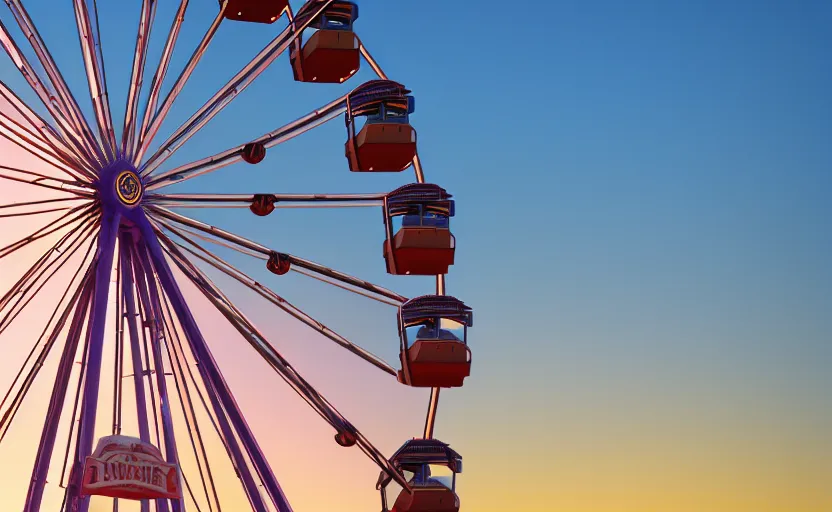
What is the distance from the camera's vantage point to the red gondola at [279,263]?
79.8ft

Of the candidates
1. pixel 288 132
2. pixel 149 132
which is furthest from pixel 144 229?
pixel 288 132

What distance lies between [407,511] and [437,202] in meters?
5.49

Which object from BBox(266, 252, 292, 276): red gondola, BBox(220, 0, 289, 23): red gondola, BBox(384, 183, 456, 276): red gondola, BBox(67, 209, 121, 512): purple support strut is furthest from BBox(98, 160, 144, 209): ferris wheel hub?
BBox(384, 183, 456, 276): red gondola

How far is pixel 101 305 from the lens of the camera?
2044 centimetres

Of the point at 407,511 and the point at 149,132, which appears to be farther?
the point at 407,511

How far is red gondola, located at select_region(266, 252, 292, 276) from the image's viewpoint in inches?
958

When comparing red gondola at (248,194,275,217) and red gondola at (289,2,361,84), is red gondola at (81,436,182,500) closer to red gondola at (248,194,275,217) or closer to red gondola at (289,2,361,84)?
red gondola at (248,194,275,217)

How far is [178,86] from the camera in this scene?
78.4ft

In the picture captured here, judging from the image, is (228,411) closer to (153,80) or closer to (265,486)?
(265,486)

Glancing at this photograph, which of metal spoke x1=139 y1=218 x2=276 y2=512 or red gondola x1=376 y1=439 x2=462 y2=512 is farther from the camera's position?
red gondola x1=376 y1=439 x2=462 y2=512

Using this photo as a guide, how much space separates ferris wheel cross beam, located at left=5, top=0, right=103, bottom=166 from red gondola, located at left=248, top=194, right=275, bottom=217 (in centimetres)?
326

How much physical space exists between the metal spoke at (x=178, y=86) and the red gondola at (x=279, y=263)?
9.50ft

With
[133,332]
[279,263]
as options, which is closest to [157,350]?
[133,332]

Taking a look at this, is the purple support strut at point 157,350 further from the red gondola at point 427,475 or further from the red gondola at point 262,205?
the red gondola at point 427,475
